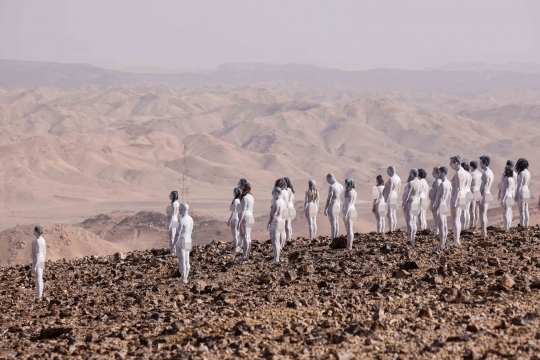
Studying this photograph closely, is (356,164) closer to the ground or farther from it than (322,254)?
farther from it

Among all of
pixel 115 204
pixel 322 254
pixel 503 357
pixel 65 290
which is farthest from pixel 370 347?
pixel 115 204

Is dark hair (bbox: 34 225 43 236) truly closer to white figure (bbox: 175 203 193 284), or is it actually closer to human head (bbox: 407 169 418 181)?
white figure (bbox: 175 203 193 284)

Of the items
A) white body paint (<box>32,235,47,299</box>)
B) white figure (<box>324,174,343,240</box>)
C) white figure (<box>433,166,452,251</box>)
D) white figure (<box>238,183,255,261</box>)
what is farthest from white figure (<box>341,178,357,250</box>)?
white body paint (<box>32,235,47,299</box>)

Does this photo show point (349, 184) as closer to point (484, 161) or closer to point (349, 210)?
point (349, 210)

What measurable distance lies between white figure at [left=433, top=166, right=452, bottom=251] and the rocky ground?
1.32 feet

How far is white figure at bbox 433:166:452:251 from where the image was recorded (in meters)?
16.2

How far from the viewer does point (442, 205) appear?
16.4 m

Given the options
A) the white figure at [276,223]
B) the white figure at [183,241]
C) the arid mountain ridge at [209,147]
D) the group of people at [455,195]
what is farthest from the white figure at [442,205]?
the arid mountain ridge at [209,147]

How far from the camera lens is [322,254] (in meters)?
17.1

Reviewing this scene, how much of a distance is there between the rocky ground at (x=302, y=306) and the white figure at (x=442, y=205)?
40 centimetres

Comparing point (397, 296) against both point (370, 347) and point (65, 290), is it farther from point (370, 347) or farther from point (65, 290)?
point (65, 290)

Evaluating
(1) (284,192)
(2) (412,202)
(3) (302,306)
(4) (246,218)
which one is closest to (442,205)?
(2) (412,202)

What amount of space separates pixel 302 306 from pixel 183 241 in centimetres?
396

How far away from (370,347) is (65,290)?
9.16 m
